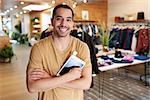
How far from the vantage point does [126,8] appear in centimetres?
374

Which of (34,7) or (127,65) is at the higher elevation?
(34,7)

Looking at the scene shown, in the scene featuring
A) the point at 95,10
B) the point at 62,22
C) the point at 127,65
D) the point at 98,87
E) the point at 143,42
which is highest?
the point at 95,10

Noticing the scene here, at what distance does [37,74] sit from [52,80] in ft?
0.31

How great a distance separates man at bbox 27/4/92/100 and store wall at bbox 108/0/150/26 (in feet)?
8.19

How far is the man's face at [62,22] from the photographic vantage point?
105 cm

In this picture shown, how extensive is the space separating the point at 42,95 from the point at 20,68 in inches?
151

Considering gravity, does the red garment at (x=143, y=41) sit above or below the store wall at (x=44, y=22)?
below

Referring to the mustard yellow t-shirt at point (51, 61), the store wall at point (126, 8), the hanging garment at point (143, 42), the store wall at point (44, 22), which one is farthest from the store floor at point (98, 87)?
the mustard yellow t-shirt at point (51, 61)

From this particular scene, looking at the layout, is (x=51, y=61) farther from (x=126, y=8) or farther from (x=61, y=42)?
(x=126, y=8)

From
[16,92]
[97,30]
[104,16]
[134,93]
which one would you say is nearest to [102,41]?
[97,30]

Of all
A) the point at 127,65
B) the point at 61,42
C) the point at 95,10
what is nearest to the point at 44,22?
the point at 95,10

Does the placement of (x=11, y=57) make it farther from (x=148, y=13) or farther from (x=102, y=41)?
(x=148, y=13)

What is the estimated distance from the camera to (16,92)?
3.71 meters

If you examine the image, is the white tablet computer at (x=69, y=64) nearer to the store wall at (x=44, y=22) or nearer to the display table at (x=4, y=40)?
the store wall at (x=44, y=22)
